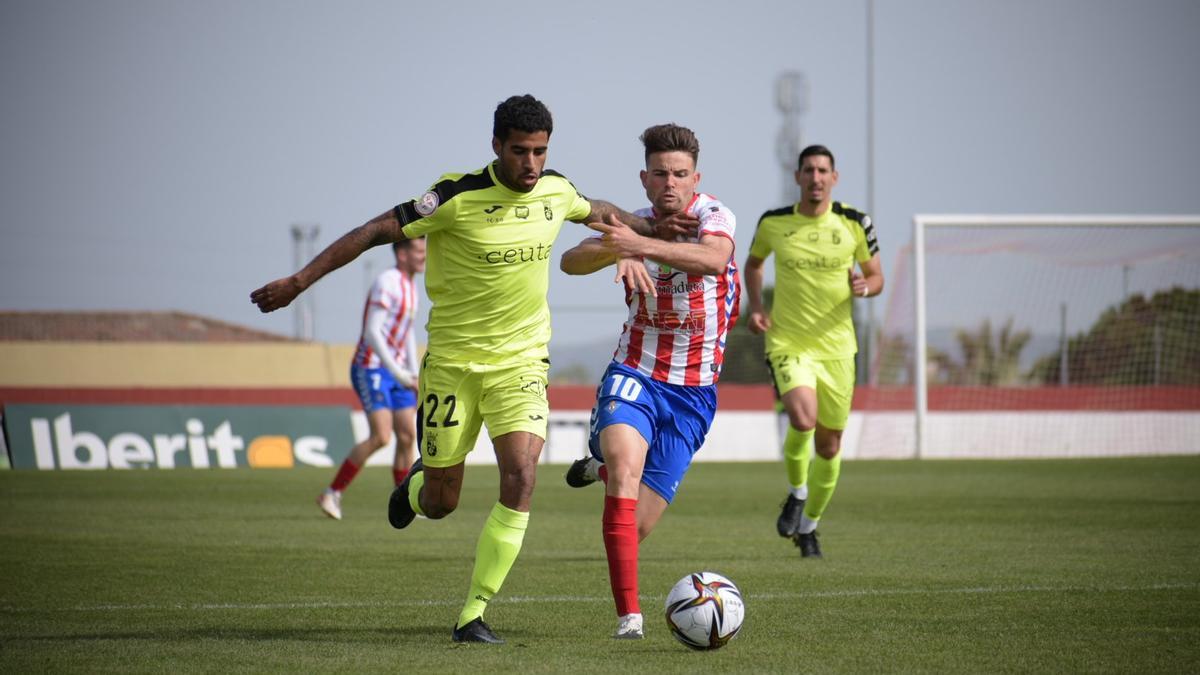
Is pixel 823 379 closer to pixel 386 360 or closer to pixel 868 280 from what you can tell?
pixel 868 280

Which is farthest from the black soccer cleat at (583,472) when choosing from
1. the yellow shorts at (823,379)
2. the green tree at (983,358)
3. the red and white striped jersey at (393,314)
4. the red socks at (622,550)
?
the green tree at (983,358)

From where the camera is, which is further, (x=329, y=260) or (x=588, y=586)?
(x=588, y=586)

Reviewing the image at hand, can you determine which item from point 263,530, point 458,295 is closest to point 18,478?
point 263,530

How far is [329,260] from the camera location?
6363mm

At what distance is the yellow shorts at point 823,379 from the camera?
10.5 m

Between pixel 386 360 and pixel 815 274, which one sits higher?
pixel 815 274

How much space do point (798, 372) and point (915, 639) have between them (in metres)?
4.29

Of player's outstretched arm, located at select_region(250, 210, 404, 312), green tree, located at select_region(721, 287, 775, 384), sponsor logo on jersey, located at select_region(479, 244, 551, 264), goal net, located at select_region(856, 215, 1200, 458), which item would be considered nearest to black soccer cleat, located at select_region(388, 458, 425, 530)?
sponsor logo on jersey, located at select_region(479, 244, 551, 264)

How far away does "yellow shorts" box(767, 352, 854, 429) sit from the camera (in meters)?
10.5

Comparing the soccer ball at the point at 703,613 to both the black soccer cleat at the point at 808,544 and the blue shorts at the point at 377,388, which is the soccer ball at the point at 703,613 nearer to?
the black soccer cleat at the point at 808,544

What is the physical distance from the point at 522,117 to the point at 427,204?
1.95ft

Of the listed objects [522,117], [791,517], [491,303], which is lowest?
[791,517]

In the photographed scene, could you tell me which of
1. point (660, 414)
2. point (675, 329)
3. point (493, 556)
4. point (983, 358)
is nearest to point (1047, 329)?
point (983, 358)

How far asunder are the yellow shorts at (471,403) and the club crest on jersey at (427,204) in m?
0.77
